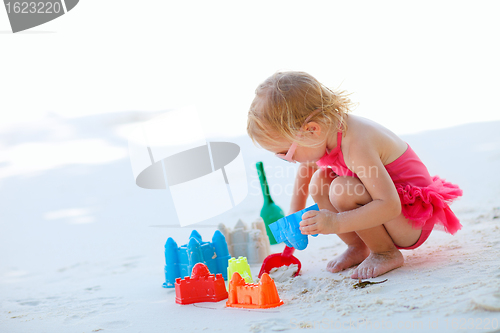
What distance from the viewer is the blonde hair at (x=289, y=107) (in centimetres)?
144

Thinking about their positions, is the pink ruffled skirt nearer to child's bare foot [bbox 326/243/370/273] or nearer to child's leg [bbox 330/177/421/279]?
child's leg [bbox 330/177/421/279]

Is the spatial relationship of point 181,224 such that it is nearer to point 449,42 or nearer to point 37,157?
point 37,157

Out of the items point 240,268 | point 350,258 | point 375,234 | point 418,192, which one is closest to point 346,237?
point 350,258

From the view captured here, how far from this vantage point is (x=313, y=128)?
1.47 metres

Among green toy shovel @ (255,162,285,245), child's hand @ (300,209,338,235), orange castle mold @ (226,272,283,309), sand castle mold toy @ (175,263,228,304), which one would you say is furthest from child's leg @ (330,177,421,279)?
green toy shovel @ (255,162,285,245)

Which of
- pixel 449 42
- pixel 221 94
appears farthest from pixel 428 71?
pixel 221 94

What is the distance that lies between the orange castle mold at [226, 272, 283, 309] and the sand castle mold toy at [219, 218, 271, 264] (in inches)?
22.2

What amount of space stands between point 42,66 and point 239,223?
461 centimetres

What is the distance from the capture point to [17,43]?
5.63 m

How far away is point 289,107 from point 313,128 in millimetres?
117

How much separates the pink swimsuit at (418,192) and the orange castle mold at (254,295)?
53 cm

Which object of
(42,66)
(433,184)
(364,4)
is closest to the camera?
(433,184)

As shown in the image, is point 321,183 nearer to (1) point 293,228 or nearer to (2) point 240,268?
(1) point 293,228

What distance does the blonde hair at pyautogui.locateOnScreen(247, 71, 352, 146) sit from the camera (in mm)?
1436
